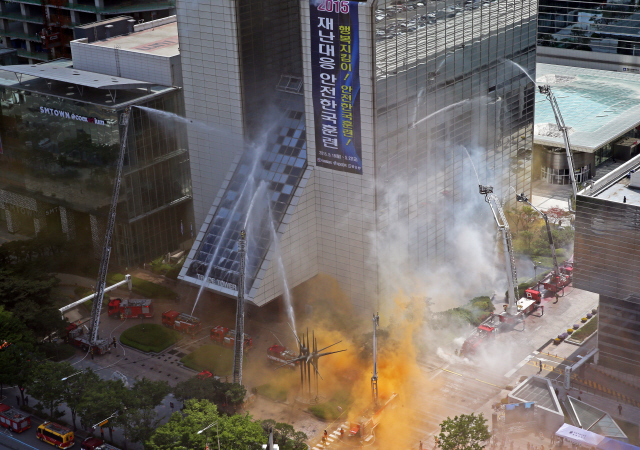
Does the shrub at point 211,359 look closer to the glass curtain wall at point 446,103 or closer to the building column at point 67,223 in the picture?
the glass curtain wall at point 446,103

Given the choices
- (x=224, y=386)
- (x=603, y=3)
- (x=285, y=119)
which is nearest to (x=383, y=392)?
(x=224, y=386)

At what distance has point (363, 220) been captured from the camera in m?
117

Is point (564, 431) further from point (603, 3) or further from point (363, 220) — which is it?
point (603, 3)

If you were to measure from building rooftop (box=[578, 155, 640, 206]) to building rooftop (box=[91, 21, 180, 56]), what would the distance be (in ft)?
212

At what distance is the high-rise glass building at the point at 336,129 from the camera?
112000mm

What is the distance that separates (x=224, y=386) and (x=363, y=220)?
29510 mm

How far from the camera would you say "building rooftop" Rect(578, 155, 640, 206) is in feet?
339

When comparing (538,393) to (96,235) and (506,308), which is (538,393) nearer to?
(506,308)

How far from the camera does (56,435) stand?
323 feet

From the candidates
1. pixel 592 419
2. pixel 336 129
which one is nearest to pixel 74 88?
pixel 336 129

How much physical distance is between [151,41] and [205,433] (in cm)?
7435

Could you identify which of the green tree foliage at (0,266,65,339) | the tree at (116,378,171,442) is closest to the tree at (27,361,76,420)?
the tree at (116,378,171,442)

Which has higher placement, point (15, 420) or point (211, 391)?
point (211, 391)

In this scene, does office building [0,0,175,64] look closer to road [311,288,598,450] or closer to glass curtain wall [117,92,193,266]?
glass curtain wall [117,92,193,266]
